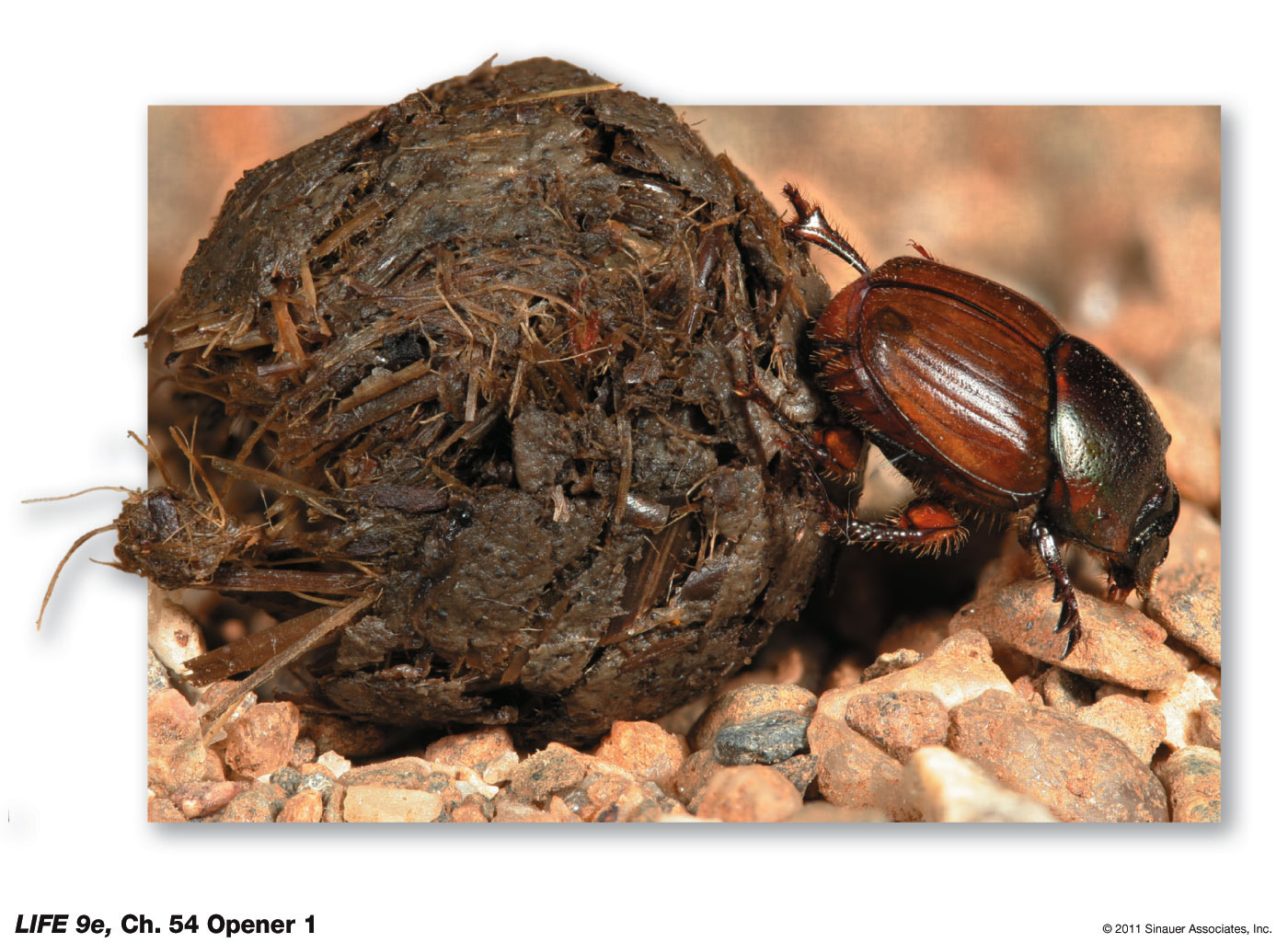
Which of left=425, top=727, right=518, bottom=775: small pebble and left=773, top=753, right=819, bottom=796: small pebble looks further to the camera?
left=425, top=727, right=518, bottom=775: small pebble

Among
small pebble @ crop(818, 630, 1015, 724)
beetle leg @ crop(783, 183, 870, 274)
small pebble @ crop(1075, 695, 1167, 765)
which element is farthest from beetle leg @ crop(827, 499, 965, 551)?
beetle leg @ crop(783, 183, 870, 274)

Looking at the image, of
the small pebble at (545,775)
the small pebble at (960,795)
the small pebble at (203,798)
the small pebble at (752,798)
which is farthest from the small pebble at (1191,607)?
the small pebble at (203,798)

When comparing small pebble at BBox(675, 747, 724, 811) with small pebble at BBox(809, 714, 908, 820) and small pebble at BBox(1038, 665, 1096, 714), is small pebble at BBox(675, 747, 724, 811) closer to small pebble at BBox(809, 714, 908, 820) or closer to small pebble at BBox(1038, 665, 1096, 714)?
small pebble at BBox(809, 714, 908, 820)

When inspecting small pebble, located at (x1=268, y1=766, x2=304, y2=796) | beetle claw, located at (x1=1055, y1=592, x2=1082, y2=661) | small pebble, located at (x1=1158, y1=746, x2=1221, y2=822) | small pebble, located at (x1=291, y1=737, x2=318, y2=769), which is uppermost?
beetle claw, located at (x1=1055, y1=592, x2=1082, y2=661)

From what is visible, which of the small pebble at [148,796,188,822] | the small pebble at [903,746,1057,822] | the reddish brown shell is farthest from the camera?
the reddish brown shell

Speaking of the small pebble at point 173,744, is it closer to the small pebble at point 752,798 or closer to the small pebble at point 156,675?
the small pebble at point 156,675

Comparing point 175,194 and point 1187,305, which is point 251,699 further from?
point 1187,305

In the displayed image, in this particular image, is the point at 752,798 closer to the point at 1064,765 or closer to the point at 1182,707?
the point at 1064,765
